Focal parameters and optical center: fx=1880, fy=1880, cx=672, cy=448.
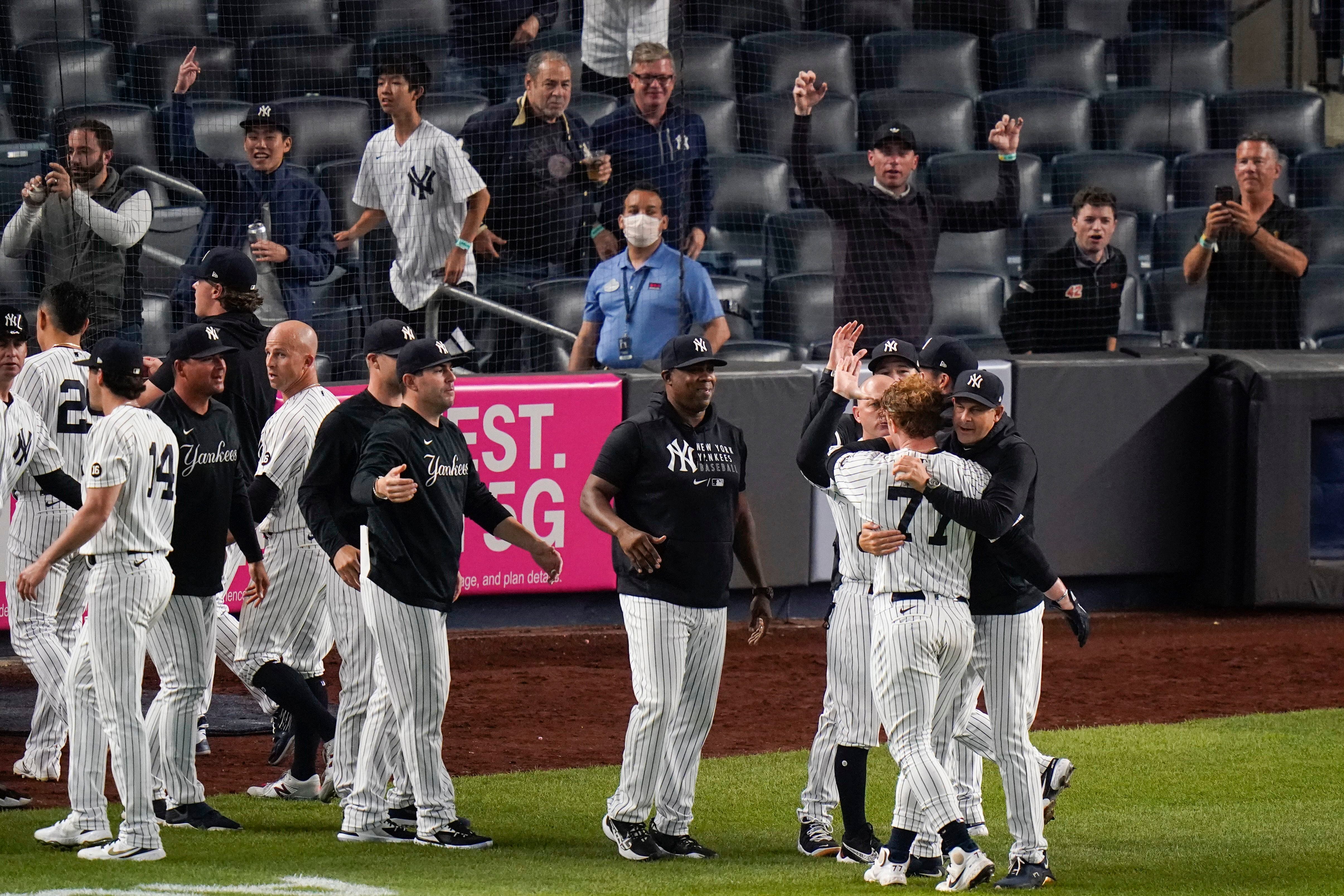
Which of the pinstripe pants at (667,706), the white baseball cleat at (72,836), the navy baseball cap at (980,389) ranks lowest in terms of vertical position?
the white baseball cleat at (72,836)

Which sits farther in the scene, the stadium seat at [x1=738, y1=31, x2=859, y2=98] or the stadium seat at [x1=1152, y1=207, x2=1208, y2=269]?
the stadium seat at [x1=738, y1=31, x2=859, y2=98]

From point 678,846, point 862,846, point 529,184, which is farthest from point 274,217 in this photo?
point 862,846

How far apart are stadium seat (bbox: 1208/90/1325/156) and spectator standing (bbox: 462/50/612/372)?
18.8ft

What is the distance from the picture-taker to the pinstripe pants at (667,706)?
6.39 m

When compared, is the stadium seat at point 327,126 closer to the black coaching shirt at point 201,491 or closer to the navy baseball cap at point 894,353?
the black coaching shirt at point 201,491

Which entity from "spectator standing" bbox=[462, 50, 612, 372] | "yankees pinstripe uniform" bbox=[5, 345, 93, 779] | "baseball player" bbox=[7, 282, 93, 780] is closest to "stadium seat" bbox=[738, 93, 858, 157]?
"spectator standing" bbox=[462, 50, 612, 372]

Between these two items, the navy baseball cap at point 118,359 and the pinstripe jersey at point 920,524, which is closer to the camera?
the pinstripe jersey at point 920,524

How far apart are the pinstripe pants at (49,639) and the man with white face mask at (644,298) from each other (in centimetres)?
382

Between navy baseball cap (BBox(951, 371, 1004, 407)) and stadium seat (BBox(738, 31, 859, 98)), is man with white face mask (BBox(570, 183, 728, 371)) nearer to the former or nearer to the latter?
stadium seat (BBox(738, 31, 859, 98))

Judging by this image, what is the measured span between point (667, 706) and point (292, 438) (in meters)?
1.84

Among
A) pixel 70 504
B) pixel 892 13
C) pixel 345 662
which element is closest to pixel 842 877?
pixel 345 662

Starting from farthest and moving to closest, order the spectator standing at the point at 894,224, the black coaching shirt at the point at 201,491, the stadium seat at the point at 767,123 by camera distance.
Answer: the stadium seat at the point at 767,123 → the spectator standing at the point at 894,224 → the black coaching shirt at the point at 201,491

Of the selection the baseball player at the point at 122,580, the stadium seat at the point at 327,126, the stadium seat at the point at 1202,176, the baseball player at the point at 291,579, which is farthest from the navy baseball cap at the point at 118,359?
the stadium seat at the point at 1202,176

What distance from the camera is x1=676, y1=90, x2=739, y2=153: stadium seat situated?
13.1 meters
